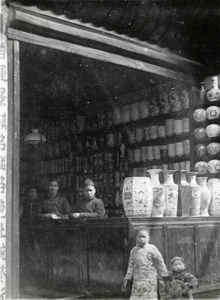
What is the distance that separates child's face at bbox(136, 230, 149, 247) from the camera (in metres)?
4.40

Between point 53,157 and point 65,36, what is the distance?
4508 millimetres

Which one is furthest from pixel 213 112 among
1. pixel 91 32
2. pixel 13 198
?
pixel 13 198

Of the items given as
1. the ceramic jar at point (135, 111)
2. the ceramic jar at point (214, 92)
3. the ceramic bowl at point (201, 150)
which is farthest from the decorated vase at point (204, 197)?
the ceramic jar at point (135, 111)

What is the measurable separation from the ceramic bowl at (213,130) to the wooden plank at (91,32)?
35.8 inches

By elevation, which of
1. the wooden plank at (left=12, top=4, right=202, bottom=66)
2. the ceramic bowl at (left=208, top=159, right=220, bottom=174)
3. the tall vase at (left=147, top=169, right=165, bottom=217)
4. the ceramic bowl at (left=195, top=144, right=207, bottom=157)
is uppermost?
the wooden plank at (left=12, top=4, right=202, bottom=66)

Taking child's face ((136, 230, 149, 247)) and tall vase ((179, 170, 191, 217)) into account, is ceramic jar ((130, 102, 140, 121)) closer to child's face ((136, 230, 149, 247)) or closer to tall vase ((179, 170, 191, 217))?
tall vase ((179, 170, 191, 217))

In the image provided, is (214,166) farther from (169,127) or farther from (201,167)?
(169,127)

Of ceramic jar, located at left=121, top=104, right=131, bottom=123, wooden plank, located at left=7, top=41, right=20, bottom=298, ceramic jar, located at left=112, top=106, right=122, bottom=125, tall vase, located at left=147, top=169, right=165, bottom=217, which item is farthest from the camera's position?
ceramic jar, located at left=112, top=106, right=122, bottom=125

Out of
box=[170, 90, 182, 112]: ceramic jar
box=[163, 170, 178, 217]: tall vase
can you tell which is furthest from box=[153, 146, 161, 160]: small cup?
box=[163, 170, 178, 217]: tall vase

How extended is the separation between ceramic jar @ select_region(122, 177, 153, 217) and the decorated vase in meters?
0.80

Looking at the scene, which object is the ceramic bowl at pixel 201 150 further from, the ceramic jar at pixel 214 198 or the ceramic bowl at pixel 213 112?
the ceramic jar at pixel 214 198

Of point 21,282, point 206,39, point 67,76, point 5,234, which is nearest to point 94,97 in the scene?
point 67,76

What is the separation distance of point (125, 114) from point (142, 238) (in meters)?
3.46

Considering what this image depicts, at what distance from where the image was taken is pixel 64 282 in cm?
524
